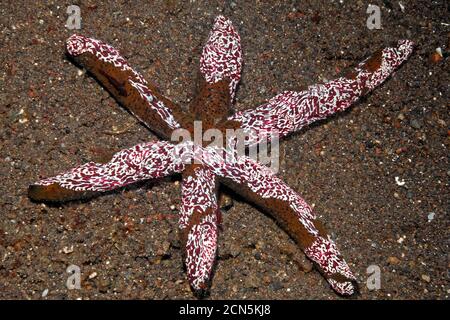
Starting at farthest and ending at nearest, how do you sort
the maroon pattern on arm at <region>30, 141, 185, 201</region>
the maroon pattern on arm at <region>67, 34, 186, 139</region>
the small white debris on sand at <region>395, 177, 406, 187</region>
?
the small white debris on sand at <region>395, 177, 406, 187</region> < the maroon pattern on arm at <region>67, 34, 186, 139</region> < the maroon pattern on arm at <region>30, 141, 185, 201</region>

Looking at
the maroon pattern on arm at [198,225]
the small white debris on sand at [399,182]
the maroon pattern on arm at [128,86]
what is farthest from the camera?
the small white debris on sand at [399,182]

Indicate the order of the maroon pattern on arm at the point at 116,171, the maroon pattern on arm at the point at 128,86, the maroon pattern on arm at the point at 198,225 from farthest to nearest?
the maroon pattern on arm at the point at 128,86 < the maroon pattern on arm at the point at 116,171 < the maroon pattern on arm at the point at 198,225

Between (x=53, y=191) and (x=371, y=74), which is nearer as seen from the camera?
A: (x=53, y=191)

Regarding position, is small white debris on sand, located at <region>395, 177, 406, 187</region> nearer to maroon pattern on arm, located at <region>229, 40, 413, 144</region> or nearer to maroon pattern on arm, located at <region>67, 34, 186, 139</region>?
maroon pattern on arm, located at <region>229, 40, 413, 144</region>

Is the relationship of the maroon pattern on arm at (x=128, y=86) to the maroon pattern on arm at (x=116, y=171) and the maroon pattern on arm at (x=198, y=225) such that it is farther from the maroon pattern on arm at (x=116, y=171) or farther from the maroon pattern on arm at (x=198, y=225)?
the maroon pattern on arm at (x=198, y=225)

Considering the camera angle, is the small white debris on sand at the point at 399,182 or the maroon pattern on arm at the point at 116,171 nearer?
the maroon pattern on arm at the point at 116,171

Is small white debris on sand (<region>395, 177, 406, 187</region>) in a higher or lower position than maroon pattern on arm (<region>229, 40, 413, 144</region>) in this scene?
lower

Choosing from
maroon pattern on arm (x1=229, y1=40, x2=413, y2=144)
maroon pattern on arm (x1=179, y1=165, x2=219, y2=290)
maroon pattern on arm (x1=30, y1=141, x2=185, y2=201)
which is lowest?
maroon pattern on arm (x1=179, y1=165, x2=219, y2=290)

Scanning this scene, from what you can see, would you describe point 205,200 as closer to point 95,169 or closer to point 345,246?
point 95,169

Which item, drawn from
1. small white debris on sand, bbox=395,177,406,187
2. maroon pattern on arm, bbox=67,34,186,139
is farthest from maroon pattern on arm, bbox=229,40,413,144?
small white debris on sand, bbox=395,177,406,187

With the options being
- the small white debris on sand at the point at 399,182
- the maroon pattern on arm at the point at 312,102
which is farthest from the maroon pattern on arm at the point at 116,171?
the small white debris on sand at the point at 399,182

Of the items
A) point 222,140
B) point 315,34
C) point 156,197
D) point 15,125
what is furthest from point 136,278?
point 315,34
